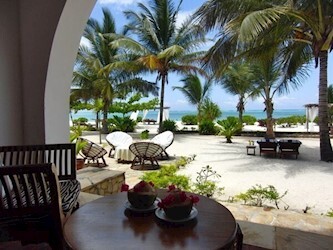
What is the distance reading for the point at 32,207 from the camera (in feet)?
5.73

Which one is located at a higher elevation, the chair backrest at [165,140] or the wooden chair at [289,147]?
the chair backrest at [165,140]

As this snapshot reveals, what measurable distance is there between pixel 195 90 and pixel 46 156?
1368 centimetres

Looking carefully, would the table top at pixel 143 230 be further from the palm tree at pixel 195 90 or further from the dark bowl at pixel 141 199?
the palm tree at pixel 195 90

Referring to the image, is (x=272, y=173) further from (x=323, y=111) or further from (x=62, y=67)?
(x=62, y=67)

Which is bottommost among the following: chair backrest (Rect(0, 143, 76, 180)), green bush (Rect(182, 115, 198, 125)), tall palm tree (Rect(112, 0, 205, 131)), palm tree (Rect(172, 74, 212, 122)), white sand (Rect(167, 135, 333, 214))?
white sand (Rect(167, 135, 333, 214))

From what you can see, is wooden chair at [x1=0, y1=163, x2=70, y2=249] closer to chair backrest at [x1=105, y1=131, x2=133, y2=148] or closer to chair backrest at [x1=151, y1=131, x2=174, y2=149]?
chair backrest at [x1=151, y1=131, x2=174, y2=149]

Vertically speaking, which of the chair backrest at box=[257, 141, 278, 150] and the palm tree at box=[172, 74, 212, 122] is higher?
the palm tree at box=[172, 74, 212, 122]

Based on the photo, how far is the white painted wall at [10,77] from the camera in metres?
2.88

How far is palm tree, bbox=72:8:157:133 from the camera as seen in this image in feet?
44.8

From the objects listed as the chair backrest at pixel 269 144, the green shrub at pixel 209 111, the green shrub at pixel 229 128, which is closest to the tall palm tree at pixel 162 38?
the green shrub at pixel 229 128

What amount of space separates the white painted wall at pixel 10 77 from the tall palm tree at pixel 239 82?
11820mm

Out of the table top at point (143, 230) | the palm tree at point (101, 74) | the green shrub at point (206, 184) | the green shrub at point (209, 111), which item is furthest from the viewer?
the green shrub at point (209, 111)

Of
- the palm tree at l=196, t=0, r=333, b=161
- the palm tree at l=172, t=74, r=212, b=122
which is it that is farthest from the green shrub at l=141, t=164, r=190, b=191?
the palm tree at l=172, t=74, r=212, b=122

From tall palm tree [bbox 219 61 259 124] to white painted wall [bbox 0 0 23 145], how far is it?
1182 cm
